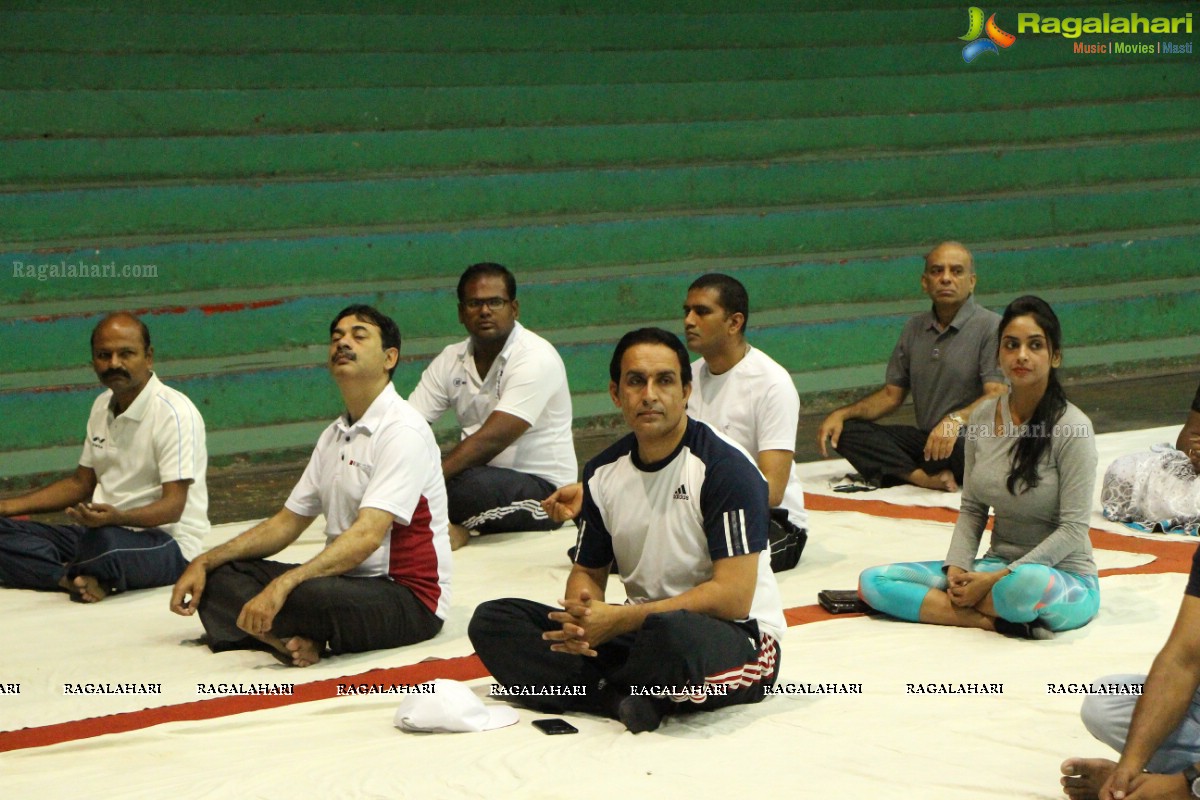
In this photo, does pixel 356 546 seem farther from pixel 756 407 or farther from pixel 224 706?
pixel 756 407

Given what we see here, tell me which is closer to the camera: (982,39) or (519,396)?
(519,396)

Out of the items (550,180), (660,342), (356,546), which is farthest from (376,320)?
(550,180)

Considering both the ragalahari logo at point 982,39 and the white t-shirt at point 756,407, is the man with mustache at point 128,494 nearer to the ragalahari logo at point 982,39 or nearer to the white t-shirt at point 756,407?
the white t-shirt at point 756,407

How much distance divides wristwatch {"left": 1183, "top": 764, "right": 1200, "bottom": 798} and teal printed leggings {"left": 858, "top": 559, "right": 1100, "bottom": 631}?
142 centimetres

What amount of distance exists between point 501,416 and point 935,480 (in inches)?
72.1

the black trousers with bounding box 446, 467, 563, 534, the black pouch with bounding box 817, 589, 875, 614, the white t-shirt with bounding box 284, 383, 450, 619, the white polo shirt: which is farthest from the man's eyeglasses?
the black pouch with bounding box 817, 589, 875, 614

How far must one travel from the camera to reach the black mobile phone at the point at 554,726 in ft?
10.4

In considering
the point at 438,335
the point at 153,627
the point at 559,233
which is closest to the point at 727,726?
the point at 153,627

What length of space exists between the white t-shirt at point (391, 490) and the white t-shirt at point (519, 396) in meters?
1.44

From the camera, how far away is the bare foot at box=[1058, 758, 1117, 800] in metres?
2.54

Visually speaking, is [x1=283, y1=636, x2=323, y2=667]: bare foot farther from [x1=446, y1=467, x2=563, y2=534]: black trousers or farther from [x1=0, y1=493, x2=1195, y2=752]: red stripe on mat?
[x1=446, y1=467, x2=563, y2=534]: black trousers

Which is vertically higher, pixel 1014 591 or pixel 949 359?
pixel 949 359

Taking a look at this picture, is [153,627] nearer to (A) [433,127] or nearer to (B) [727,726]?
(B) [727,726]

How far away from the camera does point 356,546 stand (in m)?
3.73
